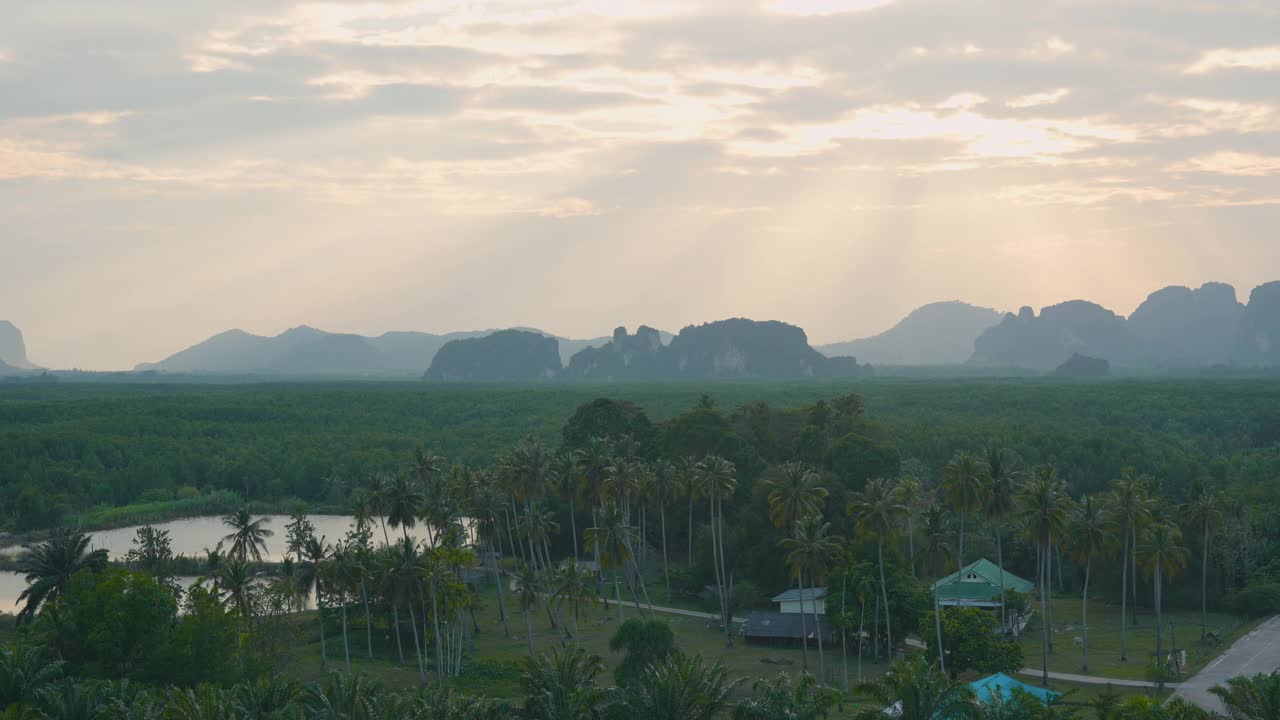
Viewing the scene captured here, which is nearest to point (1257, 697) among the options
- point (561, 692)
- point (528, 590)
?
point (561, 692)

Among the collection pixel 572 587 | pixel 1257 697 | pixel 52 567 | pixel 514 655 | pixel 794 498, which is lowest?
pixel 514 655

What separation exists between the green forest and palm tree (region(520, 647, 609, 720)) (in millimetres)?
105

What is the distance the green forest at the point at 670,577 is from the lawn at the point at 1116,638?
0.97 feet

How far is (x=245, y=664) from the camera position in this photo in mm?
45719

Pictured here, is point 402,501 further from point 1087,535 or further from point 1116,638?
point 1116,638

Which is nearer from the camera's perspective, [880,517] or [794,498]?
[880,517]

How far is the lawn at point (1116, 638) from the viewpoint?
175 ft

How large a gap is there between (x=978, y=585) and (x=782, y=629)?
1306 cm

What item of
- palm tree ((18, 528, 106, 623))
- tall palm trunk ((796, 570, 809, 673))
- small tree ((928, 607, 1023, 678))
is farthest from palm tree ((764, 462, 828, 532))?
palm tree ((18, 528, 106, 623))

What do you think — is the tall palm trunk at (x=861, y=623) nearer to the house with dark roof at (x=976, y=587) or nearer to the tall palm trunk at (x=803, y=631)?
the tall palm trunk at (x=803, y=631)

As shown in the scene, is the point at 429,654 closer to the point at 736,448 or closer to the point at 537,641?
the point at 537,641

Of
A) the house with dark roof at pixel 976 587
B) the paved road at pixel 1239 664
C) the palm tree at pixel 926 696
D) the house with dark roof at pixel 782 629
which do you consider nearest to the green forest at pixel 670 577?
the palm tree at pixel 926 696

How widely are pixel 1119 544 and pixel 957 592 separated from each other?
→ 33.3 ft

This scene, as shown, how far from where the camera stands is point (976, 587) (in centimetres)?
6406
